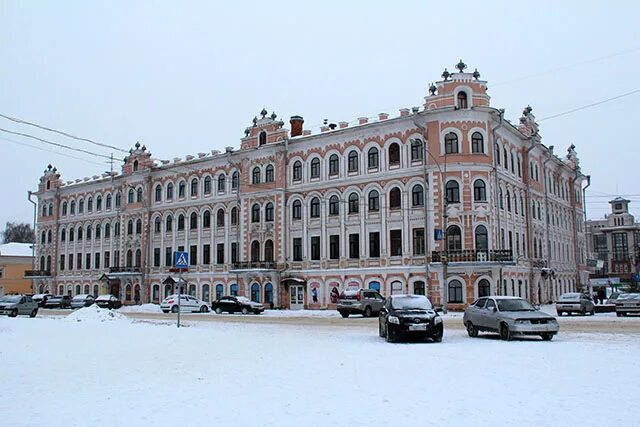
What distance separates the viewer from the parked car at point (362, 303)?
123 ft

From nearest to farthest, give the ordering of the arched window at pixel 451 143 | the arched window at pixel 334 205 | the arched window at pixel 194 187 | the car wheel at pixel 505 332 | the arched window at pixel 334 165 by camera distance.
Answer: the car wheel at pixel 505 332 < the arched window at pixel 451 143 < the arched window at pixel 334 205 < the arched window at pixel 334 165 < the arched window at pixel 194 187

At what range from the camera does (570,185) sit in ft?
222

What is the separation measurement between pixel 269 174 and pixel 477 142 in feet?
59.8

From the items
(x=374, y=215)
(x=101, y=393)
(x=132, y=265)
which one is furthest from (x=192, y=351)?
(x=132, y=265)

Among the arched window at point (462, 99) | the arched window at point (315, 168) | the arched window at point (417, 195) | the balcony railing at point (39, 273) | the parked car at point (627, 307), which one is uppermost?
the arched window at point (462, 99)

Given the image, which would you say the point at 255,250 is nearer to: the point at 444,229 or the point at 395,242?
the point at 395,242

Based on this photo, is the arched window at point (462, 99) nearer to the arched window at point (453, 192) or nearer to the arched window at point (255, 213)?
the arched window at point (453, 192)

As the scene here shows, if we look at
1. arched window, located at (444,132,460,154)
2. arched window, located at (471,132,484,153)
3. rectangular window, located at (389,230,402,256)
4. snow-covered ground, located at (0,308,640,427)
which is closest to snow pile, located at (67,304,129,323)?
snow-covered ground, located at (0,308,640,427)

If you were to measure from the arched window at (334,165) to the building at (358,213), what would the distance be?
20 cm

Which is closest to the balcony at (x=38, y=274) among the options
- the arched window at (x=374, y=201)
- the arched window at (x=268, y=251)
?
the arched window at (x=268, y=251)

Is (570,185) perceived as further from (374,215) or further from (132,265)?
(132,265)

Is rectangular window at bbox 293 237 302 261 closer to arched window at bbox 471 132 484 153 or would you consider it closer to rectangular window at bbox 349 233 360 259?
rectangular window at bbox 349 233 360 259

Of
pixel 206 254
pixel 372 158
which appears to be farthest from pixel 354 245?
pixel 206 254

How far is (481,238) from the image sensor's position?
43.5m
